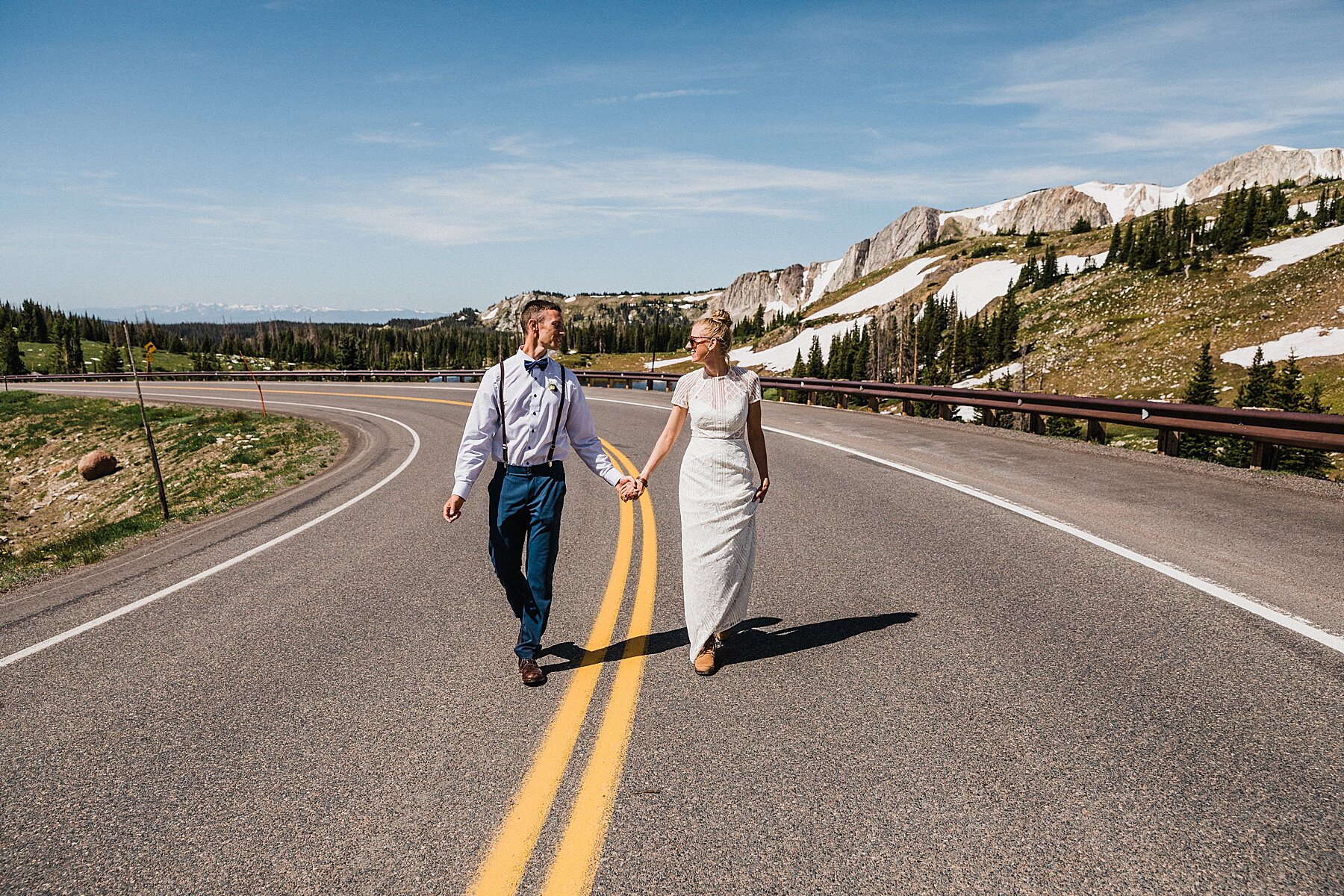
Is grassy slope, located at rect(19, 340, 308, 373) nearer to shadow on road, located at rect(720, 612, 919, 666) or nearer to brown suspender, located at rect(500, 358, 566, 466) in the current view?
brown suspender, located at rect(500, 358, 566, 466)

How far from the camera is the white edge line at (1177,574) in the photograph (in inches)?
166

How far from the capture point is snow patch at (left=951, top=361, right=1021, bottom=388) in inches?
4109

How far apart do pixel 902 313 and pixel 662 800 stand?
7466 inches

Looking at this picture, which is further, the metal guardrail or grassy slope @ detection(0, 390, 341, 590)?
grassy slope @ detection(0, 390, 341, 590)

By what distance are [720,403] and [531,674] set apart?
5.82 ft

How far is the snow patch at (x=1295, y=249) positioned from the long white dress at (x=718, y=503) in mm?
132262

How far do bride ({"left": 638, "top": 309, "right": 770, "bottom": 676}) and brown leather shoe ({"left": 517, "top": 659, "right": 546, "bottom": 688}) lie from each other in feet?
2.69

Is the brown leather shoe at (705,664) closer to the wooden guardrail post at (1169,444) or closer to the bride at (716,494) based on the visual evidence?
the bride at (716,494)

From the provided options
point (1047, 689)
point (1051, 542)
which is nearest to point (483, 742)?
point (1047, 689)

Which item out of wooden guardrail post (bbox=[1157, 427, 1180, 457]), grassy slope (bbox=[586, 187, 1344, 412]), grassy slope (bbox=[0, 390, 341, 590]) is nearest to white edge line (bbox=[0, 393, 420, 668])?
grassy slope (bbox=[0, 390, 341, 590])

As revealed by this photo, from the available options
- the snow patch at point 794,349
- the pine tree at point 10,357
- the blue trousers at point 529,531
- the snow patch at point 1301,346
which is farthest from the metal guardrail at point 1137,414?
the snow patch at point 794,349

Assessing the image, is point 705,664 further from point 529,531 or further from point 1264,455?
point 1264,455

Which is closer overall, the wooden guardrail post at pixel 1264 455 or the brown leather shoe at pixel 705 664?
the brown leather shoe at pixel 705 664

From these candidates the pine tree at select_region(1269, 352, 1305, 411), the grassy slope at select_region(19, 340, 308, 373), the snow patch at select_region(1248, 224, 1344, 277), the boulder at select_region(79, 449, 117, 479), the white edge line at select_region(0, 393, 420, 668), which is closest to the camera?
the white edge line at select_region(0, 393, 420, 668)
